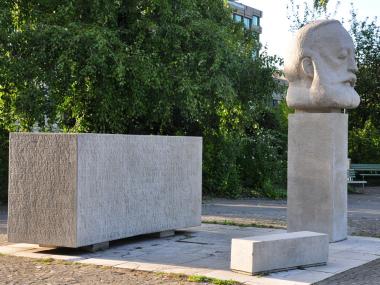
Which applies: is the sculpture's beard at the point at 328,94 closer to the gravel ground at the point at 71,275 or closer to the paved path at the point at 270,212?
the paved path at the point at 270,212

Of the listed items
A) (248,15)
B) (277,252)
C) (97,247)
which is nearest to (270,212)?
(97,247)

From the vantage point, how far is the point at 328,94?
10.8m

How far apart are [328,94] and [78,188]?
4.34 metres

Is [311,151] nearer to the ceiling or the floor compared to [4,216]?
nearer to the ceiling

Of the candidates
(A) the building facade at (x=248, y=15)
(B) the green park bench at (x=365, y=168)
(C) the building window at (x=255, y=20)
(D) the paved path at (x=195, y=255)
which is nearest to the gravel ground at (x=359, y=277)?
(D) the paved path at (x=195, y=255)

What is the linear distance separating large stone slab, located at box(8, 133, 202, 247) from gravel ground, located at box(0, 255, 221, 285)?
71 cm

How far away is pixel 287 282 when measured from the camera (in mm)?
7688

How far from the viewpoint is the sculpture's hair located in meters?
11.1

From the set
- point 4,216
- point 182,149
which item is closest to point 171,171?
point 182,149

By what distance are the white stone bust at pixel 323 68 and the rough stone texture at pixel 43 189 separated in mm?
4061

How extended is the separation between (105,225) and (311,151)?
3568 mm

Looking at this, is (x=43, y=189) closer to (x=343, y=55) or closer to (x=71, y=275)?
(x=71, y=275)

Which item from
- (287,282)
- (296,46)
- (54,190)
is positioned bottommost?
(287,282)

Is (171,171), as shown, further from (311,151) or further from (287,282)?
(287,282)
